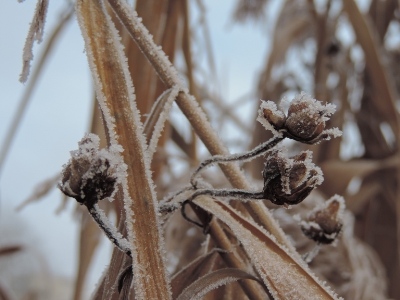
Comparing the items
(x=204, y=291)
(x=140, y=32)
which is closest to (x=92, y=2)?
(x=140, y=32)

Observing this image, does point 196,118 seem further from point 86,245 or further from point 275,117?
point 86,245

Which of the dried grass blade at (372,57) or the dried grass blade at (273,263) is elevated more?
the dried grass blade at (372,57)

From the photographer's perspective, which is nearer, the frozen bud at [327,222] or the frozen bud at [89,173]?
the frozen bud at [89,173]

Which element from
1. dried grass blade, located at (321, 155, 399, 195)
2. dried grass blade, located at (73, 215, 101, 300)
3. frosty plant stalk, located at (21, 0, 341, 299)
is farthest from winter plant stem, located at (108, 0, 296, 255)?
dried grass blade, located at (321, 155, 399, 195)

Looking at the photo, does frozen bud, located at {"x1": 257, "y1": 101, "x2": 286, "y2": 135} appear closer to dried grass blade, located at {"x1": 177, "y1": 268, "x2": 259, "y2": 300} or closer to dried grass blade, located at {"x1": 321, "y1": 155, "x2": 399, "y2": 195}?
dried grass blade, located at {"x1": 177, "y1": 268, "x2": 259, "y2": 300}

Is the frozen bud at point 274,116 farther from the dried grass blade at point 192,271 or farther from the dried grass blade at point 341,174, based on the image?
the dried grass blade at point 341,174

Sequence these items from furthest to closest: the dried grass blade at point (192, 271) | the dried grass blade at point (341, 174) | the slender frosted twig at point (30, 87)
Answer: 1. the dried grass blade at point (341, 174)
2. the slender frosted twig at point (30, 87)
3. the dried grass blade at point (192, 271)

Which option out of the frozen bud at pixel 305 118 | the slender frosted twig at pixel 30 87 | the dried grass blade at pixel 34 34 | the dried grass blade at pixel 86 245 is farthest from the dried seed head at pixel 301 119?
the slender frosted twig at pixel 30 87
